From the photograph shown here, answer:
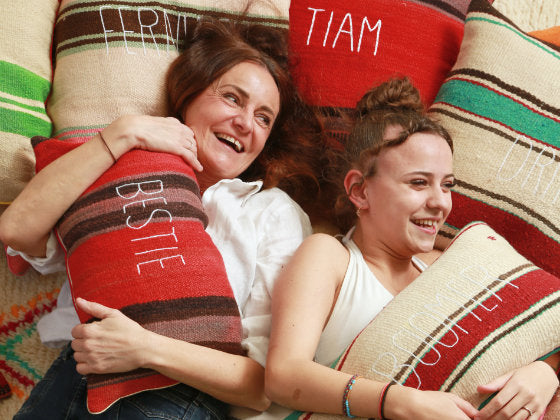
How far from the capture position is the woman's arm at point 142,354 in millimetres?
938

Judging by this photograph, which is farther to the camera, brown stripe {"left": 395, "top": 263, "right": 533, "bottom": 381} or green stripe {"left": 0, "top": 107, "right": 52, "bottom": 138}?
green stripe {"left": 0, "top": 107, "right": 52, "bottom": 138}

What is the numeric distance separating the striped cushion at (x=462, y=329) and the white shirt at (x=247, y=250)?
9.3 inches

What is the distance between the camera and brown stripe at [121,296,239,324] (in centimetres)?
98

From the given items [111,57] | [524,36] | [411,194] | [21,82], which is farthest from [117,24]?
[524,36]

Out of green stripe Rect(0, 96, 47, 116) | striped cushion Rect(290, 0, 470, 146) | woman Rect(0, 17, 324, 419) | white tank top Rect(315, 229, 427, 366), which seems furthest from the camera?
striped cushion Rect(290, 0, 470, 146)

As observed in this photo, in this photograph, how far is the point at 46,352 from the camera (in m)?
1.32

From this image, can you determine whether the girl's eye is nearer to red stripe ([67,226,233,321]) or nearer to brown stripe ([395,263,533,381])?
brown stripe ([395,263,533,381])

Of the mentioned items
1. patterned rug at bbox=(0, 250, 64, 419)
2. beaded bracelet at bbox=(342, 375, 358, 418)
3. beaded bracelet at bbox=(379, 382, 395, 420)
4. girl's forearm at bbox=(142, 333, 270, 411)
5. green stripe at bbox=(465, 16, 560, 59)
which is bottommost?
patterned rug at bbox=(0, 250, 64, 419)

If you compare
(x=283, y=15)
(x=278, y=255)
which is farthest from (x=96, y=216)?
(x=283, y=15)

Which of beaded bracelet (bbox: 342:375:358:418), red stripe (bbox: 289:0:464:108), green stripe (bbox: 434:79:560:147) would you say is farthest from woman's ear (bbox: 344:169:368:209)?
beaded bracelet (bbox: 342:375:358:418)

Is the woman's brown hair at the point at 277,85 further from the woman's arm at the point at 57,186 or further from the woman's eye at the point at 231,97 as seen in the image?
the woman's arm at the point at 57,186

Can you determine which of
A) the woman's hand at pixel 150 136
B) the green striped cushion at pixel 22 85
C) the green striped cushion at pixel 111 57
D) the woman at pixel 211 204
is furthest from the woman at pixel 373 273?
the green striped cushion at pixel 22 85

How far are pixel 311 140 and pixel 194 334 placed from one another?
69 centimetres

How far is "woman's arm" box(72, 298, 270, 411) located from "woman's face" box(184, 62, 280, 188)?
489 mm
